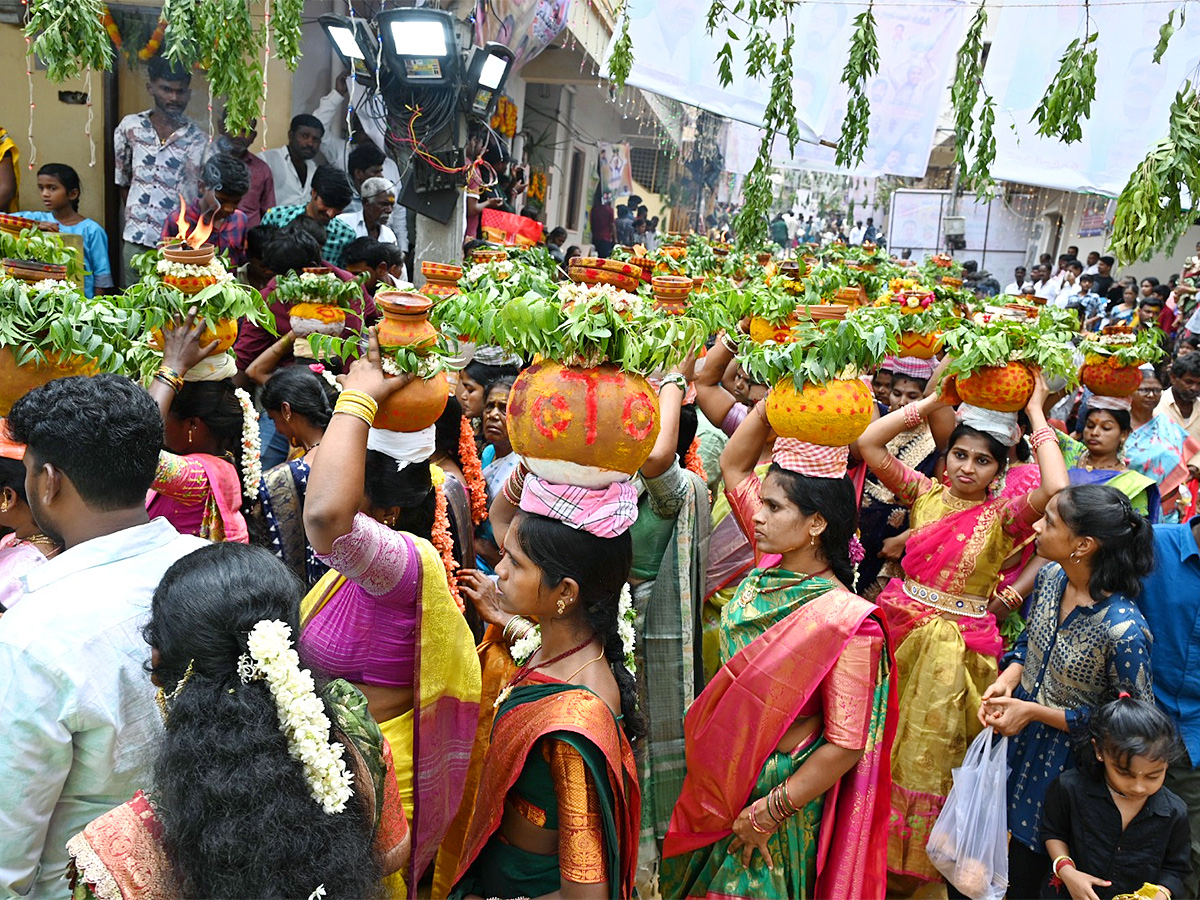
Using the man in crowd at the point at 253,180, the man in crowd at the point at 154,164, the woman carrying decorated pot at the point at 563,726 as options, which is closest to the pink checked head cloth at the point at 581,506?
the woman carrying decorated pot at the point at 563,726

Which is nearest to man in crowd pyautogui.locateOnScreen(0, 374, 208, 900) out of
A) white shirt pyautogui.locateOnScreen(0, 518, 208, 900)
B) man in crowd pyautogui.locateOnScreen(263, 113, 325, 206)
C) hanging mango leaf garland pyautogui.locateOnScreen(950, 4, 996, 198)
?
white shirt pyautogui.locateOnScreen(0, 518, 208, 900)

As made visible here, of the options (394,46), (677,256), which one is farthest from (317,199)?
(677,256)

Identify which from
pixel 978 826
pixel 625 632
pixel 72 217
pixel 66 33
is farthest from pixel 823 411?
pixel 72 217

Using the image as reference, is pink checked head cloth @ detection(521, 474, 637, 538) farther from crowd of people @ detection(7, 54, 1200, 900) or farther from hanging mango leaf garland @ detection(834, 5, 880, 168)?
hanging mango leaf garland @ detection(834, 5, 880, 168)

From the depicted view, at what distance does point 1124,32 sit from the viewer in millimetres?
6781

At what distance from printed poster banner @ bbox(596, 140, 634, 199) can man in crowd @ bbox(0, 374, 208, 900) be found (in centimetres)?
1807

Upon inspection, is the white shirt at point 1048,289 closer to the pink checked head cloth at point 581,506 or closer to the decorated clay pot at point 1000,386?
the decorated clay pot at point 1000,386

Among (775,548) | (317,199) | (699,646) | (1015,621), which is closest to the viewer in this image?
(775,548)

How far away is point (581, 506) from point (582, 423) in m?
0.20

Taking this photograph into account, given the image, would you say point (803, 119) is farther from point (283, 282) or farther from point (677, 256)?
point (283, 282)

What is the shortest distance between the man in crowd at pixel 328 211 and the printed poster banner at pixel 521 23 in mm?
2450

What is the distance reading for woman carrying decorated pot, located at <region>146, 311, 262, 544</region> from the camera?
3.10m

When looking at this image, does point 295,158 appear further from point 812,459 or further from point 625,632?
point 625,632

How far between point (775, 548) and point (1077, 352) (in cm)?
273
